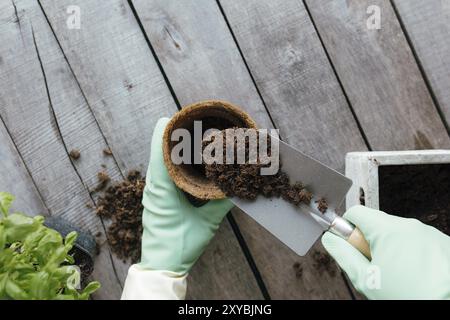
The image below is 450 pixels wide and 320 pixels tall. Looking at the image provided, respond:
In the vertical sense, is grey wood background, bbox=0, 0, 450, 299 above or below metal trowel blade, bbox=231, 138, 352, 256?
above

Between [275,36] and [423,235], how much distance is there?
1.75 feet

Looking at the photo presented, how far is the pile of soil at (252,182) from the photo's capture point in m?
0.84

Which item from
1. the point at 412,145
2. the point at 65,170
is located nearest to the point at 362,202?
the point at 412,145

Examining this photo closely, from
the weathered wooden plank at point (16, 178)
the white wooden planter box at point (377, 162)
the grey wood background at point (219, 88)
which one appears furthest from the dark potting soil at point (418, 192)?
the weathered wooden plank at point (16, 178)

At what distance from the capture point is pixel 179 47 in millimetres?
1060

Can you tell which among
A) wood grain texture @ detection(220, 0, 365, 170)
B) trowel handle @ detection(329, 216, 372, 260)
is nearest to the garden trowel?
trowel handle @ detection(329, 216, 372, 260)

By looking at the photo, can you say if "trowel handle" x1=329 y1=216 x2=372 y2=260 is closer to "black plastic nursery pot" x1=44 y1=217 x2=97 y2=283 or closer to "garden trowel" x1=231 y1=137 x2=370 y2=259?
"garden trowel" x1=231 y1=137 x2=370 y2=259

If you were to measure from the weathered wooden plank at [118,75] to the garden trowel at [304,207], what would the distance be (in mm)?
223

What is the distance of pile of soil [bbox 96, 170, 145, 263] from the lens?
1.05 meters

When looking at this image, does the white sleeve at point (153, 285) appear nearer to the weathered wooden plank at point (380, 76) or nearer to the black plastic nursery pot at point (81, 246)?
the black plastic nursery pot at point (81, 246)

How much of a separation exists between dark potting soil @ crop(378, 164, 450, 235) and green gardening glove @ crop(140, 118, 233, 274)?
32 centimetres

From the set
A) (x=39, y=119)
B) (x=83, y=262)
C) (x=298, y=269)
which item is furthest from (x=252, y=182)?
(x=39, y=119)

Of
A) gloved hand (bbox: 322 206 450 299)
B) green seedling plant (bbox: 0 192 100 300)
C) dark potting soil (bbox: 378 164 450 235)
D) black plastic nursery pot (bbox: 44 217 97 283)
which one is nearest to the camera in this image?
green seedling plant (bbox: 0 192 100 300)
